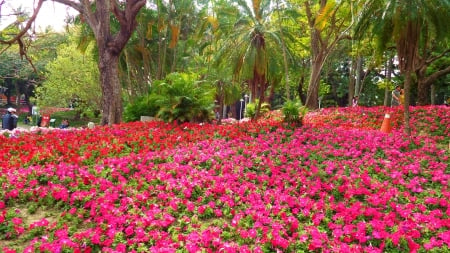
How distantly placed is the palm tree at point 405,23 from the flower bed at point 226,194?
2.89 metres

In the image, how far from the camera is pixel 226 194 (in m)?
5.52

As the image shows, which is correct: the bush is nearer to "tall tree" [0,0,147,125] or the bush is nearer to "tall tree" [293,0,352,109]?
"tall tree" [0,0,147,125]

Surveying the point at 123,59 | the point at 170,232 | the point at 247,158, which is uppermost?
the point at 123,59

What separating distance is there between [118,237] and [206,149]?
4121 mm

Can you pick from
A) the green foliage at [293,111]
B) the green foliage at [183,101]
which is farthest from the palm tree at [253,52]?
the green foliage at [293,111]

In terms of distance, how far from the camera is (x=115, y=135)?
383 inches

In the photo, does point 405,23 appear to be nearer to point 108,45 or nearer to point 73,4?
point 108,45

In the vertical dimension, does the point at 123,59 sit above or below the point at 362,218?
above

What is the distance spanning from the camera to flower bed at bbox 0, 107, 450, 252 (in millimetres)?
4145

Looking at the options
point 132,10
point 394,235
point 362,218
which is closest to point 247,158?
point 362,218

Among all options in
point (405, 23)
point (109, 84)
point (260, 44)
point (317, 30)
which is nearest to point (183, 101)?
point (109, 84)

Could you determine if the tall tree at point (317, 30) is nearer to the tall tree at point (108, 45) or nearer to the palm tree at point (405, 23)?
the palm tree at point (405, 23)

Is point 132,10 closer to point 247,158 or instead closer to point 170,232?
point 247,158

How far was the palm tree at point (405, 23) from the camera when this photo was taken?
30.8ft
